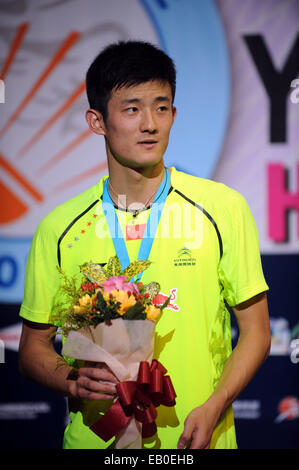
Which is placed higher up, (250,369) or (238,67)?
(238,67)

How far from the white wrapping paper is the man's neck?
21.3 inches

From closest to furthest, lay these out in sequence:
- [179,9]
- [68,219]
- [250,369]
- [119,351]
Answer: [119,351], [250,369], [68,219], [179,9]

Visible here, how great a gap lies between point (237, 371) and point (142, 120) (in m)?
0.85

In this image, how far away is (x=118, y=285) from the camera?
1.60 metres

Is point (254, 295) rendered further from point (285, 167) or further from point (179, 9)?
point (179, 9)

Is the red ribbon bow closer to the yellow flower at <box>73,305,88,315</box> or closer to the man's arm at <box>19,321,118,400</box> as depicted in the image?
the man's arm at <box>19,321,118,400</box>

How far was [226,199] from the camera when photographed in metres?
1.92


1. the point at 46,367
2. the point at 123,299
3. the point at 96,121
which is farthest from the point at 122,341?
the point at 96,121

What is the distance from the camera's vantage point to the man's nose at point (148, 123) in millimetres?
1883

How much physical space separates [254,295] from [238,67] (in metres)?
1.92

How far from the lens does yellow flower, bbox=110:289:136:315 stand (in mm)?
A: 1572

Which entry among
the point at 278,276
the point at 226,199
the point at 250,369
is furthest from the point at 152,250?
the point at 278,276

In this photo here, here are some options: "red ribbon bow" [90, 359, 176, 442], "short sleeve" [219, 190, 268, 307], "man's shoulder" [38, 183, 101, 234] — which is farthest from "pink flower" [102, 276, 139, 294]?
"man's shoulder" [38, 183, 101, 234]

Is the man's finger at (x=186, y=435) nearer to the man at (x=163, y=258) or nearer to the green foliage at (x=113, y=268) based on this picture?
the man at (x=163, y=258)
